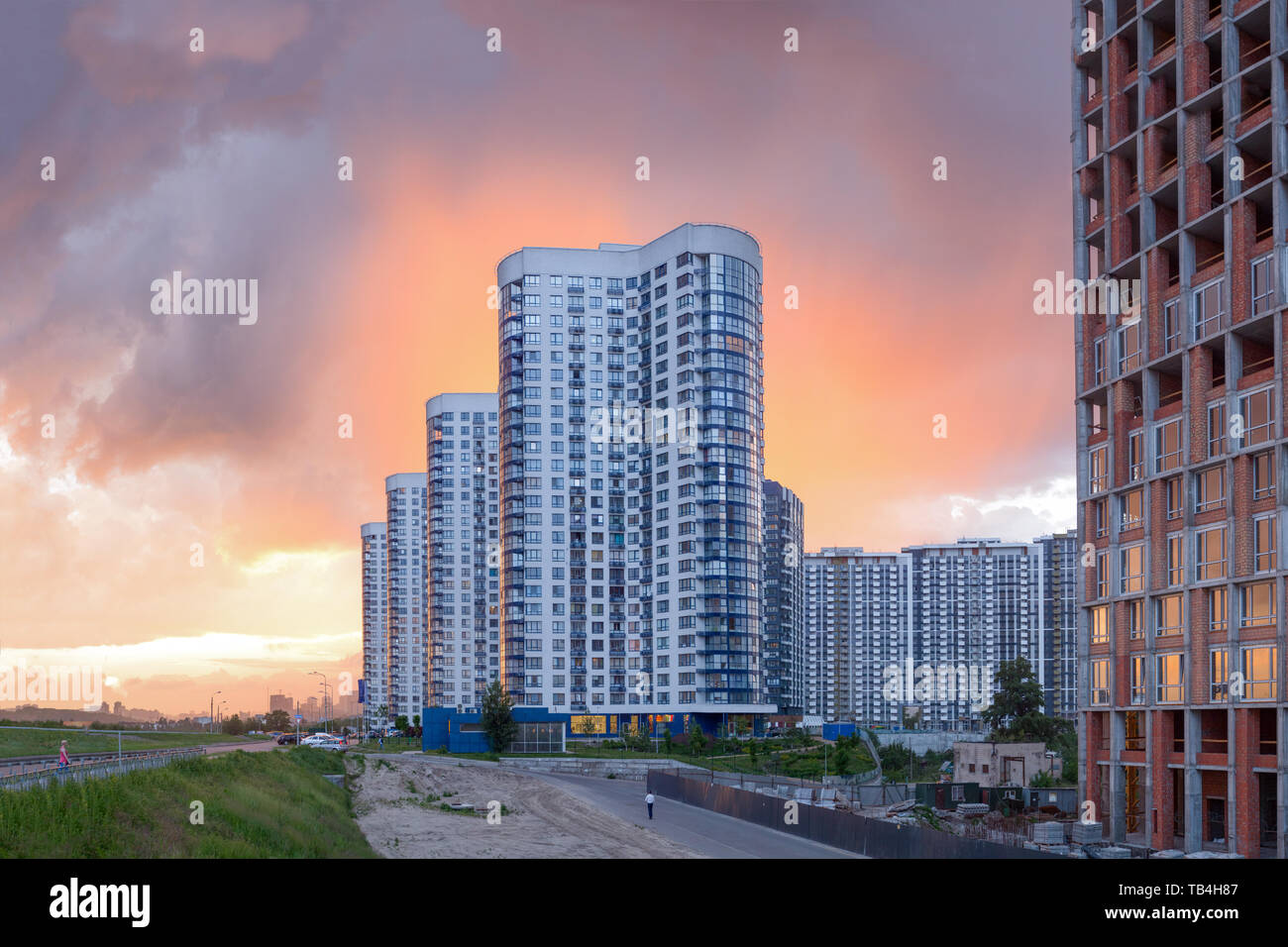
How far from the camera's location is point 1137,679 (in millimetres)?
61250

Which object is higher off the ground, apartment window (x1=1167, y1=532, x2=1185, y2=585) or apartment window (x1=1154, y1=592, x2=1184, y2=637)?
apartment window (x1=1167, y1=532, x2=1185, y2=585)

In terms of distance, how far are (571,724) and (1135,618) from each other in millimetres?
104678

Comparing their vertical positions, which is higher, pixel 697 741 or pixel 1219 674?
pixel 1219 674

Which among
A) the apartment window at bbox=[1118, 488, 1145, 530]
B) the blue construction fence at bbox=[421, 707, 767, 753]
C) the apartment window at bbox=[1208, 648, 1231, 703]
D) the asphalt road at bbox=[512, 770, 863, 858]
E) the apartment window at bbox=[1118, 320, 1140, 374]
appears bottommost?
the blue construction fence at bbox=[421, 707, 767, 753]

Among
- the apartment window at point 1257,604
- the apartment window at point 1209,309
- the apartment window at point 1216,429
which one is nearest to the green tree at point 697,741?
the apartment window at point 1216,429

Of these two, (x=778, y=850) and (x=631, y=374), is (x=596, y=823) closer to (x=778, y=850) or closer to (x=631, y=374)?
(x=778, y=850)

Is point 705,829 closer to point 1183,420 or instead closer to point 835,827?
point 835,827

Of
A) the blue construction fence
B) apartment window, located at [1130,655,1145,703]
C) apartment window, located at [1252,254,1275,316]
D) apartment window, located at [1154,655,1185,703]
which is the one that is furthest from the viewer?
the blue construction fence

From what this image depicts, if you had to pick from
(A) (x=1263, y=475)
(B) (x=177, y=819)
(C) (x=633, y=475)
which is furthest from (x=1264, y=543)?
(C) (x=633, y=475)

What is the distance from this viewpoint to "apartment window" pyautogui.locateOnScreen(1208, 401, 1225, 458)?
5609 cm

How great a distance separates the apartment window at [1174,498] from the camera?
59219 millimetres

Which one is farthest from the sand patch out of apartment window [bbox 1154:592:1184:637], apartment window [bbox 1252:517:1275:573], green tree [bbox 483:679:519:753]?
green tree [bbox 483:679:519:753]

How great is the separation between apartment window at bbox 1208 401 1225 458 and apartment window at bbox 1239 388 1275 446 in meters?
1.74

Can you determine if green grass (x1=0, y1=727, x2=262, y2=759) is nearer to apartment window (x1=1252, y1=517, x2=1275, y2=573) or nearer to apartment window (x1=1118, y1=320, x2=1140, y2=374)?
apartment window (x1=1118, y1=320, x2=1140, y2=374)
